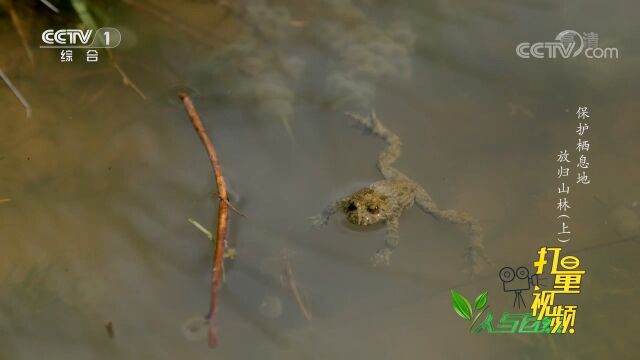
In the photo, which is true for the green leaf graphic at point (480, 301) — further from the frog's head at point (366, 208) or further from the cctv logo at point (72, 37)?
the cctv logo at point (72, 37)


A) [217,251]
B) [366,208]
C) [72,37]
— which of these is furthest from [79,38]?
[366,208]

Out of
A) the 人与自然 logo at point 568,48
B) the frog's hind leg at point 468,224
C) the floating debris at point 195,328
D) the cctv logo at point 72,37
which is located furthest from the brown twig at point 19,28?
the 人与自然 logo at point 568,48

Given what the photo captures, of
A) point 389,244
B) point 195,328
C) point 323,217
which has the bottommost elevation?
point 195,328

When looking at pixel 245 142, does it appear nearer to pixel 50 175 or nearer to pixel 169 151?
pixel 169 151

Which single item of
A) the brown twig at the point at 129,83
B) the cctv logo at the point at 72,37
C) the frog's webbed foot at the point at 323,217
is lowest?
the cctv logo at the point at 72,37

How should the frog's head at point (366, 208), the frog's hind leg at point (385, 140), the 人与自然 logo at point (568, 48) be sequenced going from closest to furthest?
the frog's head at point (366, 208)
the frog's hind leg at point (385, 140)
the 人与自然 logo at point (568, 48)

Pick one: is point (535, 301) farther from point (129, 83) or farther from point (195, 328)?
point (129, 83)

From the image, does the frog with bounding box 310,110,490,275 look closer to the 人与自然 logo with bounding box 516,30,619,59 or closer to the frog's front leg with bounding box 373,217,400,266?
the frog's front leg with bounding box 373,217,400,266
